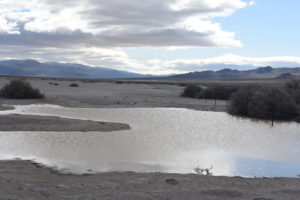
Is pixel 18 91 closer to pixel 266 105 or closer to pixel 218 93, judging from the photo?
pixel 266 105

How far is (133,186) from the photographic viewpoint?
1075 centimetres

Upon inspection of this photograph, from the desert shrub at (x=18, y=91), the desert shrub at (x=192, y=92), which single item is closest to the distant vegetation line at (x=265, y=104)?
the desert shrub at (x=192, y=92)

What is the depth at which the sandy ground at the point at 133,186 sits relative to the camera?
955 cm

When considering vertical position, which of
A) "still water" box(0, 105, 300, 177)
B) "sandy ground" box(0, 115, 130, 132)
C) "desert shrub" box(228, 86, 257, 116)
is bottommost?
"still water" box(0, 105, 300, 177)

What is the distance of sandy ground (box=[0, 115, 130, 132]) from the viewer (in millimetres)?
21069

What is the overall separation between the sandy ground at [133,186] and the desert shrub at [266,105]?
20.3m

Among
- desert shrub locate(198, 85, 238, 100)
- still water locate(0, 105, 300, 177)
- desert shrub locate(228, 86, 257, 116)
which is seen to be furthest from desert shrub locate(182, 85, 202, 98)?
still water locate(0, 105, 300, 177)

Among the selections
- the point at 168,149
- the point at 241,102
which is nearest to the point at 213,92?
the point at 241,102

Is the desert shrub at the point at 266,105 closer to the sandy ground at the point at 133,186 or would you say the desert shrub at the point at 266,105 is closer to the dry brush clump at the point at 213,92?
the dry brush clump at the point at 213,92

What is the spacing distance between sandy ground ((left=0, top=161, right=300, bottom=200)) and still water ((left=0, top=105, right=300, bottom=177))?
1.37m

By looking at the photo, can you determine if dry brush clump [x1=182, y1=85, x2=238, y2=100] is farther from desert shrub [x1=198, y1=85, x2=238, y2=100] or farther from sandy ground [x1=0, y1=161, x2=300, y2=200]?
sandy ground [x1=0, y1=161, x2=300, y2=200]

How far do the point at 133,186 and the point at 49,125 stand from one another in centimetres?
1252

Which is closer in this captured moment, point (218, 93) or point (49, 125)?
point (49, 125)

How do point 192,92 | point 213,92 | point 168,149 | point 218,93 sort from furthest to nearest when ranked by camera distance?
point 192,92 < point 218,93 < point 213,92 < point 168,149
